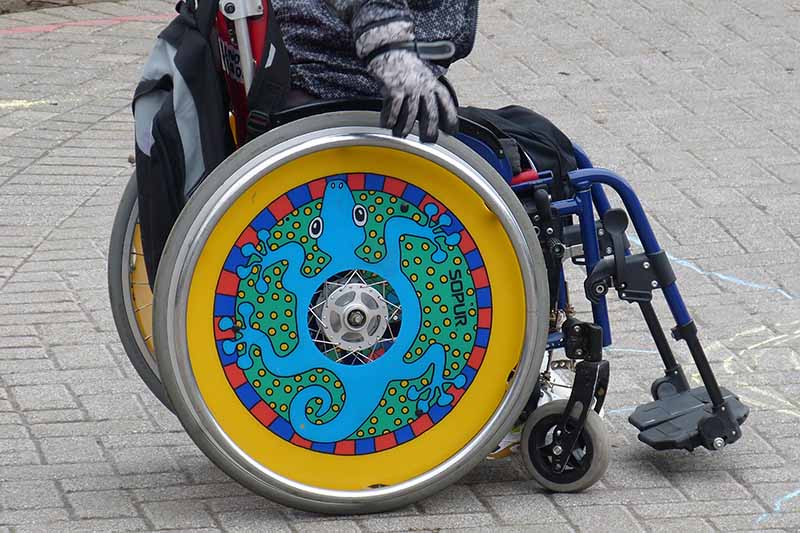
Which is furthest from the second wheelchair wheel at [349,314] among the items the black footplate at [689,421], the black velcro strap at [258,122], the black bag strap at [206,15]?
the black footplate at [689,421]

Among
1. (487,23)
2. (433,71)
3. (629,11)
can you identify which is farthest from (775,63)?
(433,71)

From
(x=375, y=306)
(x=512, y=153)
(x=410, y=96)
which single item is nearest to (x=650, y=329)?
(x=512, y=153)

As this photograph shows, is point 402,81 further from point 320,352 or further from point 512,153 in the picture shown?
point 320,352

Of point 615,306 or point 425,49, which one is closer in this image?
point 425,49

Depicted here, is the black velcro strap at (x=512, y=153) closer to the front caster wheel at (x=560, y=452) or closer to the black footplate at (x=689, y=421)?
the front caster wheel at (x=560, y=452)

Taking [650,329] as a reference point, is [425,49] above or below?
above

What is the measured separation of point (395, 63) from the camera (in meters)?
2.97

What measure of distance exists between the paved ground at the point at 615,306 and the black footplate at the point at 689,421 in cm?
11

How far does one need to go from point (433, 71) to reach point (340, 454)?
0.93m

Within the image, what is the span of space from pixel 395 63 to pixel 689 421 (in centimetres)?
130

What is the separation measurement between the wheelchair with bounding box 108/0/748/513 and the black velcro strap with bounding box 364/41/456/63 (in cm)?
17

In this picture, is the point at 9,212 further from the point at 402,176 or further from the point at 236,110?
the point at 402,176

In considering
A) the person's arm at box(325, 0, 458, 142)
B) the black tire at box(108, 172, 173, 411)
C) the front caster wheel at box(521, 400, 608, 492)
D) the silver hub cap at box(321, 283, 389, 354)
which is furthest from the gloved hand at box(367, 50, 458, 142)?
the black tire at box(108, 172, 173, 411)

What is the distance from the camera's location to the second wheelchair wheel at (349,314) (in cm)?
310
